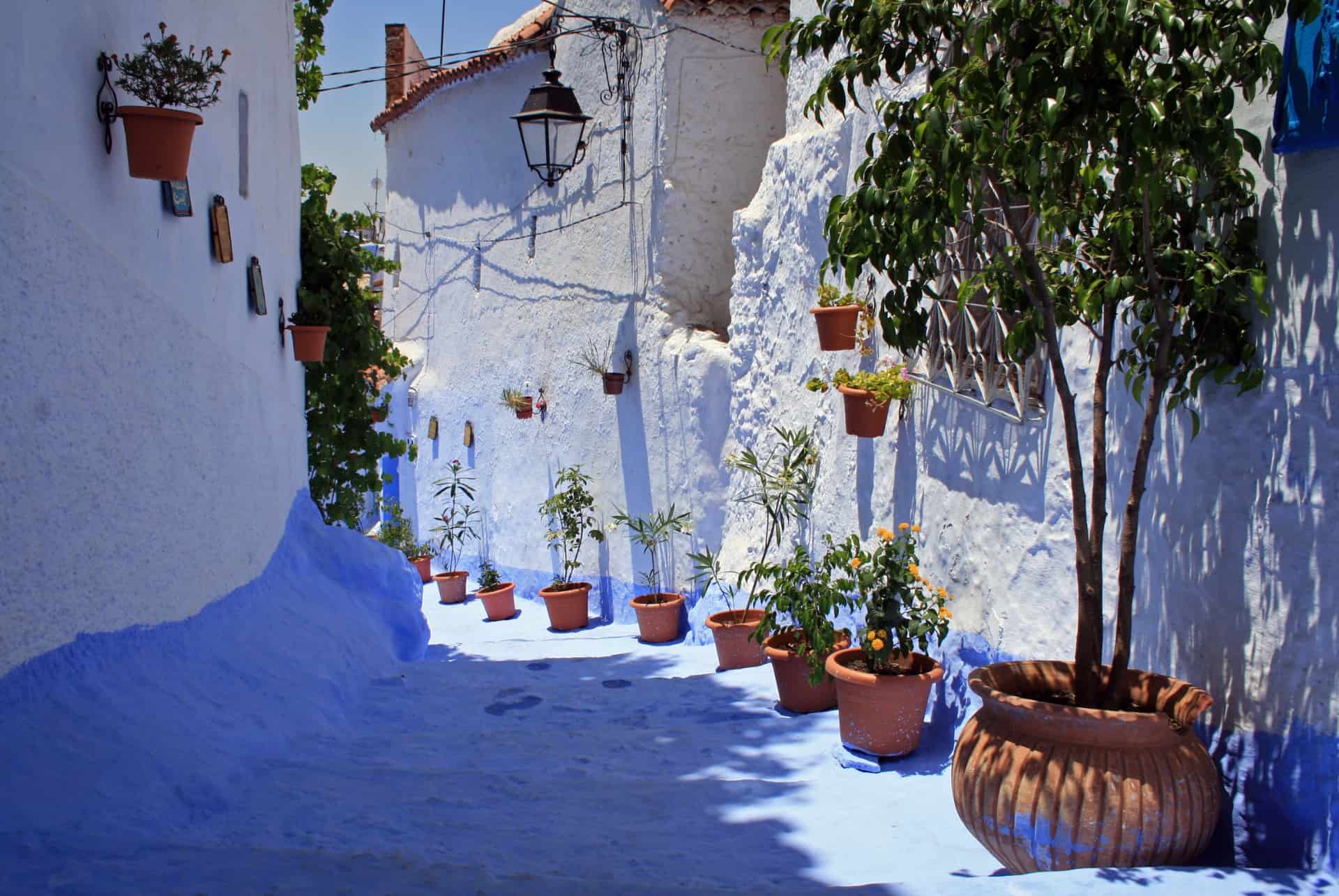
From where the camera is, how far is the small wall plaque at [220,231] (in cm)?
477

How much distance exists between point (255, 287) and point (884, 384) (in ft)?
10.3

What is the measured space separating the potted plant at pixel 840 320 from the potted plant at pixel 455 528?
664 cm

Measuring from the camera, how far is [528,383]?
10.8 m

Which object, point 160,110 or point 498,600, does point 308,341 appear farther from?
point 498,600

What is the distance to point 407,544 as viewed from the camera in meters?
12.6

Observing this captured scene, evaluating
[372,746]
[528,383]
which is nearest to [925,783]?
[372,746]

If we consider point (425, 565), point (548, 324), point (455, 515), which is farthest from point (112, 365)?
point (425, 565)

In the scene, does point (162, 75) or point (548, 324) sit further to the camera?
point (548, 324)

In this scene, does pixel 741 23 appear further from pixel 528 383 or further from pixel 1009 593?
pixel 1009 593

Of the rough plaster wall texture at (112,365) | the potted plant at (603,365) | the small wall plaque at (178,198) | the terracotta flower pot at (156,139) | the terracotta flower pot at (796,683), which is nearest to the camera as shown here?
the rough plaster wall texture at (112,365)

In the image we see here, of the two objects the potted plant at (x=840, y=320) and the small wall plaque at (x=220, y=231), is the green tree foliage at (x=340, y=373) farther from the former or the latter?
the potted plant at (x=840, y=320)

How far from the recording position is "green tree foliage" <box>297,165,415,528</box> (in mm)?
7324

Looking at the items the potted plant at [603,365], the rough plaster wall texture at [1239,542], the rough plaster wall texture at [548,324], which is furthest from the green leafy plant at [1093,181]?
the potted plant at [603,365]

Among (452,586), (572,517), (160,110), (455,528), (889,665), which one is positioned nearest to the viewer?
(160,110)
